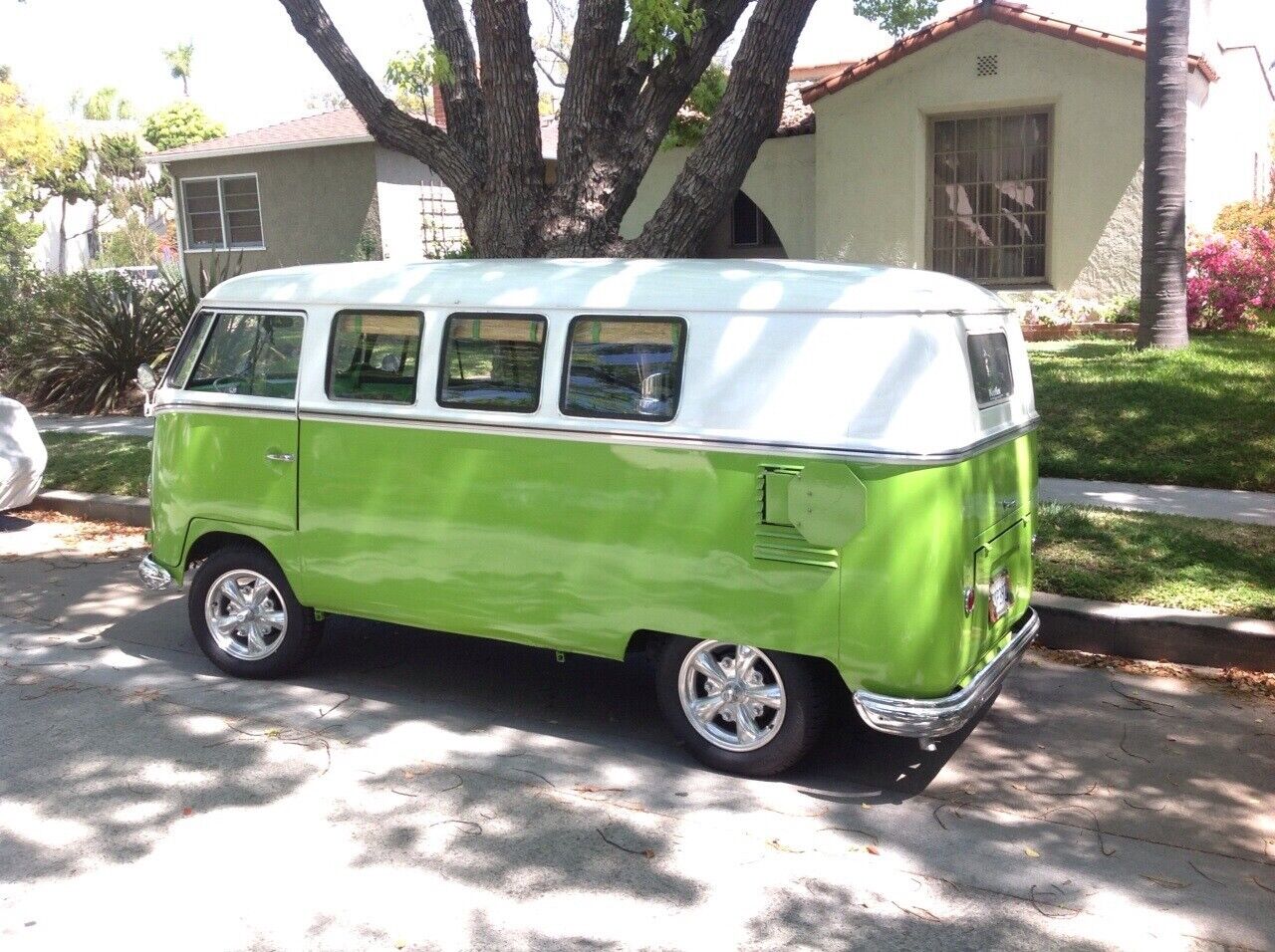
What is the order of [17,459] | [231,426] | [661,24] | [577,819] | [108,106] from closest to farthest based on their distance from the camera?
[577,819], [231,426], [661,24], [17,459], [108,106]

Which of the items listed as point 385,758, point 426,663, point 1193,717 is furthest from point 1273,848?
point 426,663

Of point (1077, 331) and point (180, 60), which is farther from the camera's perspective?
point (180, 60)

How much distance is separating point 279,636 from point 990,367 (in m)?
3.72

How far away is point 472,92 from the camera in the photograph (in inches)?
346

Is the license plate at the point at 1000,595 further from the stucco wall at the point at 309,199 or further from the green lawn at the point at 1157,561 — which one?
the stucco wall at the point at 309,199

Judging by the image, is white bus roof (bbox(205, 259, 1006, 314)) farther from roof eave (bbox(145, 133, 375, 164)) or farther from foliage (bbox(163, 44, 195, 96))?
foliage (bbox(163, 44, 195, 96))

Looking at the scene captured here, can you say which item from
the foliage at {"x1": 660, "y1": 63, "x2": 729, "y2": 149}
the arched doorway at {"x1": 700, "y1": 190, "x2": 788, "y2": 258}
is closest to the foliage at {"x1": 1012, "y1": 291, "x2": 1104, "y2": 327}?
the foliage at {"x1": 660, "y1": 63, "x2": 729, "y2": 149}

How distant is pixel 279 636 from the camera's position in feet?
21.3

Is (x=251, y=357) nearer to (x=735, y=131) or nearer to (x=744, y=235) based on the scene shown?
(x=735, y=131)

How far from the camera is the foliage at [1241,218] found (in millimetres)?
17578

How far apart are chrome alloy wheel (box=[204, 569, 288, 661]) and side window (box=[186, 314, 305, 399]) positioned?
94 centimetres

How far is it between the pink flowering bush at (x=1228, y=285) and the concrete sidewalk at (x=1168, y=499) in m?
6.20

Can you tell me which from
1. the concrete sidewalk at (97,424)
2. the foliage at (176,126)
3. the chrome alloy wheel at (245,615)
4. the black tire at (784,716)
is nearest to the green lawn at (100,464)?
the concrete sidewalk at (97,424)

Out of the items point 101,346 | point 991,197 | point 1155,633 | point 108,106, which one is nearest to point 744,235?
point 991,197
